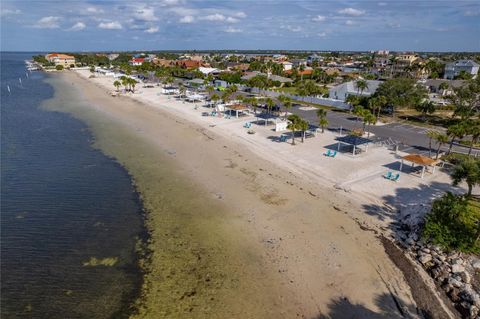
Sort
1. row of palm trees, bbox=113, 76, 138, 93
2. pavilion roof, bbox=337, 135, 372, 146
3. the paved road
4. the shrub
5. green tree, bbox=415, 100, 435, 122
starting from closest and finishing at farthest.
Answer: the shrub → pavilion roof, bbox=337, 135, 372, 146 → the paved road → green tree, bbox=415, 100, 435, 122 → row of palm trees, bbox=113, 76, 138, 93

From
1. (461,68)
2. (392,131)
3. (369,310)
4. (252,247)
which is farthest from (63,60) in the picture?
(369,310)

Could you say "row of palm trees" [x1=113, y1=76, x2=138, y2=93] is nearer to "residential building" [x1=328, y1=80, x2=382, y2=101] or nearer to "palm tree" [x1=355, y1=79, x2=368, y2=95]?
"residential building" [x1=328, y1=80, x2=382, y2=101]

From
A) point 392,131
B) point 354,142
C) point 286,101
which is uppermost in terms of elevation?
point 286,101

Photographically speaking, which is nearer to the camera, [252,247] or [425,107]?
[252,247]

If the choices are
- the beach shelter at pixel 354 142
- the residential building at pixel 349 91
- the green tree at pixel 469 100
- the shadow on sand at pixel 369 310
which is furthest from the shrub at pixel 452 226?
the residential building at pixel 349 91

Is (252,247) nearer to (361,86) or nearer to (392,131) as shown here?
(392,131)

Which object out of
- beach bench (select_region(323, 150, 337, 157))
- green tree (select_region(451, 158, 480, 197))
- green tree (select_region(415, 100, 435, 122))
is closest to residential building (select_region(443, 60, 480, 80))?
green tree (select_region(415, 100, 435, 122))
